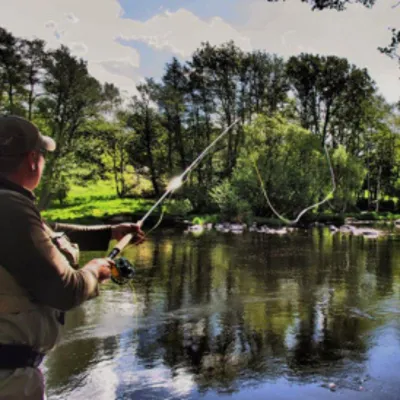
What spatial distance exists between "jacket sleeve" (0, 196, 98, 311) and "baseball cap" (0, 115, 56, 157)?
0.25 metres

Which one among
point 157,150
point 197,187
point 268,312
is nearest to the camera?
point 268,312

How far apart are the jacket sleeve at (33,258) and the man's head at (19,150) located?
18 cm

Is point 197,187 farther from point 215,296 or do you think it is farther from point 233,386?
point 233,386

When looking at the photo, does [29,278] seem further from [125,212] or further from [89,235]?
[125,212]

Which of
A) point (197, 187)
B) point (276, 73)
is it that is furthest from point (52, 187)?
point (276, 73)

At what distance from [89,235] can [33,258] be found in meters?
1.36

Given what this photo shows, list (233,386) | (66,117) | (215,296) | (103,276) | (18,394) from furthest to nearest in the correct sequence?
(66,117) → (215,296) → (233,386) → (103,276) → (18,394)

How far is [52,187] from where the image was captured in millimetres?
32438

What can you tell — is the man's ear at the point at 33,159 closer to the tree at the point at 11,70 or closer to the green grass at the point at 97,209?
the green grass at the point at 97,209

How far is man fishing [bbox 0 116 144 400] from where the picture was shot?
1821 millimetres

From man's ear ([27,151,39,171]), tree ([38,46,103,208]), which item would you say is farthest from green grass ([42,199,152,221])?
man's ear ([27,151,39,171])

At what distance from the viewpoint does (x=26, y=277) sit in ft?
6.01

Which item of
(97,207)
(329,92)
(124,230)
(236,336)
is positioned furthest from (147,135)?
(124,230)

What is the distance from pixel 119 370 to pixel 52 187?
2770 cm
